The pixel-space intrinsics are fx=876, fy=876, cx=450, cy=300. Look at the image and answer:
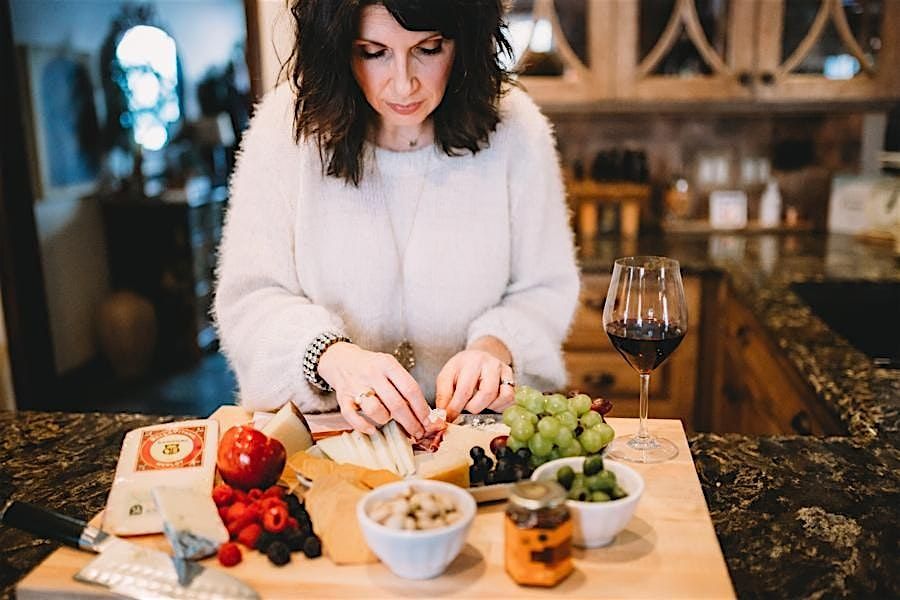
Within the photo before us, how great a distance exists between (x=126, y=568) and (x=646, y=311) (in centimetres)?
70

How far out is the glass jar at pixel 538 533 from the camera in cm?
84

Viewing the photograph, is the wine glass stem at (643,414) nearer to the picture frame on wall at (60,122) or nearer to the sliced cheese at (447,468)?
the sliced cheese at (447,468)

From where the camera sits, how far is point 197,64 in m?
5.74

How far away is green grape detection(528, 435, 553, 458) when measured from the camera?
1071mm

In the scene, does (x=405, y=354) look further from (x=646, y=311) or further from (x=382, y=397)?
(x=646, y=311)

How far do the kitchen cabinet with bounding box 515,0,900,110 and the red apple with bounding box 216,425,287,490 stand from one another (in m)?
2.21

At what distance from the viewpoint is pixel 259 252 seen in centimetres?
151

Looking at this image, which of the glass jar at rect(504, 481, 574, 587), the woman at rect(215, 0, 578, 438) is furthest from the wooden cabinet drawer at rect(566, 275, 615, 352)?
the glass jar at rect(504, 481, 574, 587)

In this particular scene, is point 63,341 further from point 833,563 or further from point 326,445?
point 833,563

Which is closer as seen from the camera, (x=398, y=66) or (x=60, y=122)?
(x=398, y=66)

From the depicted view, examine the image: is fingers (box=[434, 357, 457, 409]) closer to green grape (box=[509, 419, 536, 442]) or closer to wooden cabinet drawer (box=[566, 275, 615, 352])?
green grape (box=[509, 419, 536, 442])

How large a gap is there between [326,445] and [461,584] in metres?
0.35

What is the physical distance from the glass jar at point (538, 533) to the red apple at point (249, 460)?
35 cm

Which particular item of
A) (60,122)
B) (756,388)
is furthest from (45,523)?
(60,122)
